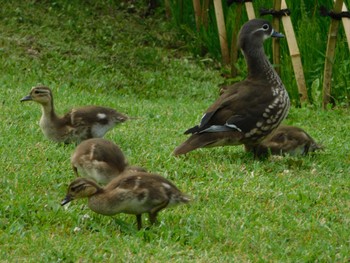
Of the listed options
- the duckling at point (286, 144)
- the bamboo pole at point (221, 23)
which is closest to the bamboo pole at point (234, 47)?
the bamboo pole at point (221, 23)

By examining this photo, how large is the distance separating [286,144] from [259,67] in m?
0.88

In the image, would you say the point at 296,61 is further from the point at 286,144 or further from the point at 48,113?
the point at 48,113

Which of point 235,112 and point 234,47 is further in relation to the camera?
point 234,47

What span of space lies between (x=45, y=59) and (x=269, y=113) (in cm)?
600

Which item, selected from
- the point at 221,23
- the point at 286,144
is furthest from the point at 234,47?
the point at 286,144

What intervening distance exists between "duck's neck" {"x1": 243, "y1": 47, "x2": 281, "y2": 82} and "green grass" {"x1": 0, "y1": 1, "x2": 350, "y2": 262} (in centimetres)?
86

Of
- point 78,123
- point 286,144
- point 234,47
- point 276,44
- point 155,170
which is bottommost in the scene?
point 234,47

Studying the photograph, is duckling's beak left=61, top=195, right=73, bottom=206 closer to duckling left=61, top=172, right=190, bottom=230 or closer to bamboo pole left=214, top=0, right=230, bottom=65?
duckling left=61, top=172, right=190, bottom=230

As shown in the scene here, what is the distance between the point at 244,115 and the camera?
923 cm

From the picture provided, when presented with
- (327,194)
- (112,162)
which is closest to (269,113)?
(327,194)

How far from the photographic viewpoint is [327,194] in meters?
8.04

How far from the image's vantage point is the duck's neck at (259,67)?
9641 mm

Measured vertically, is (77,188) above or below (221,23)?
above

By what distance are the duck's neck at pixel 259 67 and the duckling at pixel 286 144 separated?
58 centimetres
